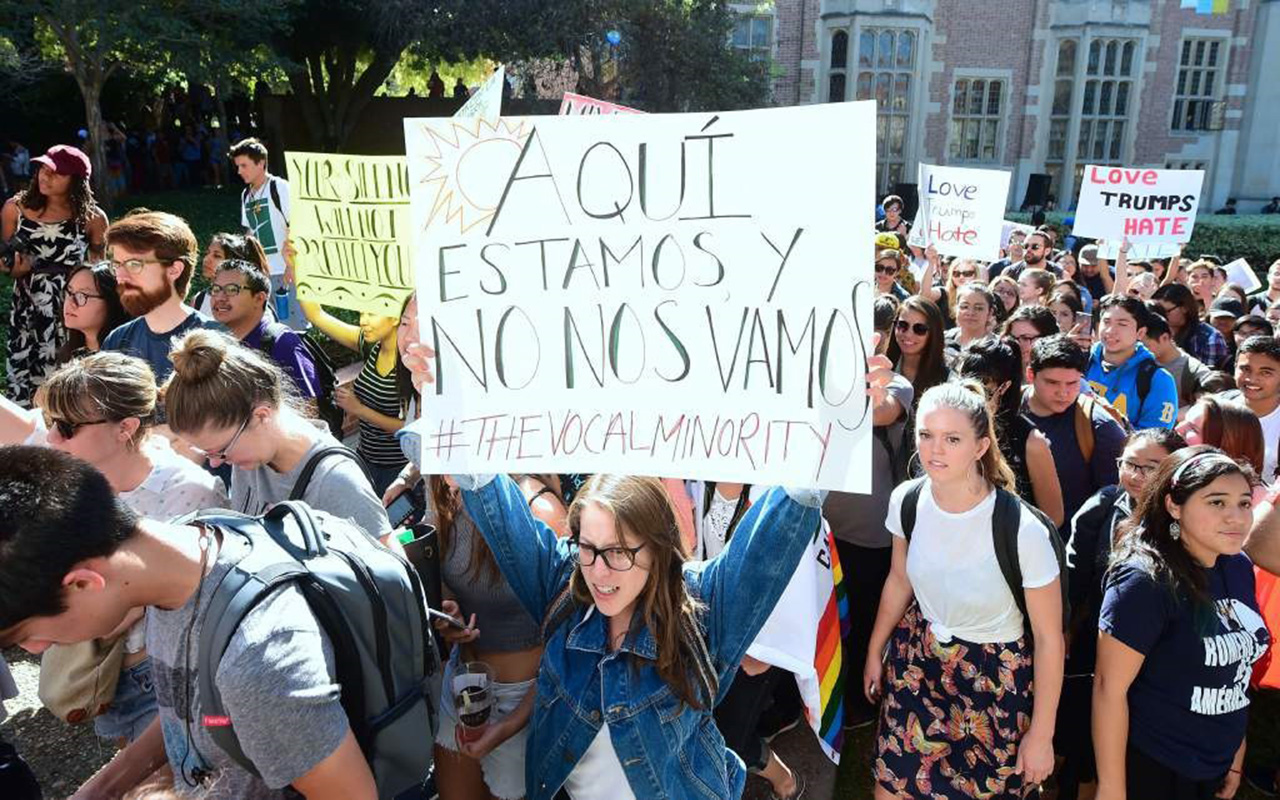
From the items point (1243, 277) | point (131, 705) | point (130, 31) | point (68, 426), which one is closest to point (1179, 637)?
point (131, 705)

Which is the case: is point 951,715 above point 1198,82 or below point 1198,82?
below

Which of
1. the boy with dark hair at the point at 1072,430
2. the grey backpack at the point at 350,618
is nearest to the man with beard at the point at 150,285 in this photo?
the grey backpack at the point at 350,618

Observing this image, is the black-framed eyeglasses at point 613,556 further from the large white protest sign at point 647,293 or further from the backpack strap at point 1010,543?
the backpack strap at point 1010,543

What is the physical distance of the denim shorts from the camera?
8.05ft

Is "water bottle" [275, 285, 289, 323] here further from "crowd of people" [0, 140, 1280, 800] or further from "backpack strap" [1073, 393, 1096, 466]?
"backpack strap" [1073, 393, 1096, 466]

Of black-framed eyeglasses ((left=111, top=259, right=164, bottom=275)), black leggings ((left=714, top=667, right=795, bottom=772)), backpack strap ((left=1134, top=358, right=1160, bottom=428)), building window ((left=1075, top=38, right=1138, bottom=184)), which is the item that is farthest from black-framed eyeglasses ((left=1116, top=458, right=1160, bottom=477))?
building window ((left=1075, top=38, right=1138, bottom=184))

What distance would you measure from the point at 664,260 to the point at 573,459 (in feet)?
1.60

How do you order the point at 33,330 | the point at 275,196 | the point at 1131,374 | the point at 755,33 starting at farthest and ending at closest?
1. the point at 755,33
2. the point at 275,196
3. the point at 33,330
4. the point at 1131,374

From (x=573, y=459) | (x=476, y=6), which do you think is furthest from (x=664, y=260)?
(x=476, y=6)

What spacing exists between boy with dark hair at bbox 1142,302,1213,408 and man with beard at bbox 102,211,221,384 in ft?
14.9

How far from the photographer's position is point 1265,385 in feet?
12.6

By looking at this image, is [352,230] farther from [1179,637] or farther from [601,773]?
[1179,637]

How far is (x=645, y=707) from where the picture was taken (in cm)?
188

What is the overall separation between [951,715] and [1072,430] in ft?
4.65
